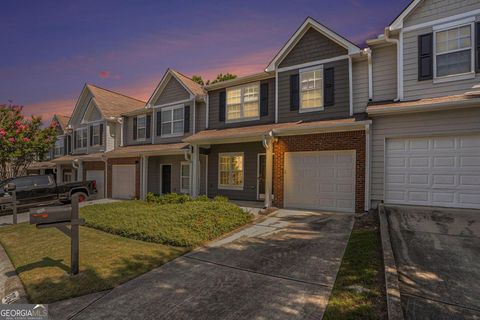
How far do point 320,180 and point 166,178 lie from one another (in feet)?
34.5

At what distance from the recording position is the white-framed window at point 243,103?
1284 centimetres

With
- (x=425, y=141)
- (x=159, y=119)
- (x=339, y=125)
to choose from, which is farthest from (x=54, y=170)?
(x=425, y=141)

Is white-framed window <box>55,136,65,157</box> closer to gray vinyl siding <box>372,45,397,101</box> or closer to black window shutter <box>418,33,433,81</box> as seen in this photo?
gray vinyl siding <box>372,45,397,101</box>

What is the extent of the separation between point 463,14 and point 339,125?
5.27 meters

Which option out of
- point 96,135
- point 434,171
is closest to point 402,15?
point 434,171

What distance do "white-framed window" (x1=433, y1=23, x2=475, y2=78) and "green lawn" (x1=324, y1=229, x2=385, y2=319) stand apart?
6.84m

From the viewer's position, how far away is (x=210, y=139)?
12.0 m

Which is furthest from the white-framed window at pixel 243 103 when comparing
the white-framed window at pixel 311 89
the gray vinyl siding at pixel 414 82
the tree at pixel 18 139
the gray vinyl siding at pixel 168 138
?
the tree at pixel 18 139

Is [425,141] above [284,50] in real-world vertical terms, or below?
below

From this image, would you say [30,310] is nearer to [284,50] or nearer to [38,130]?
[284,50]

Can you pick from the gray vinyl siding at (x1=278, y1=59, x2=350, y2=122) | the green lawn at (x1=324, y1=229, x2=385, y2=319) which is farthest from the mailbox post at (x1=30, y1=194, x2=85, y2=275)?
the gray vinyl siding at (x1=278, y1=59, x2=350, y2=122)

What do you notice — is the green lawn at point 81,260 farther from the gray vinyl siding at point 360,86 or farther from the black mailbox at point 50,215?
the gray vinyl siding at point 360,86

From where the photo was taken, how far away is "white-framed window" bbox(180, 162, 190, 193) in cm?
1549

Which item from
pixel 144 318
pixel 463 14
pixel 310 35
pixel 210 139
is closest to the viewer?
pixel 144 318
